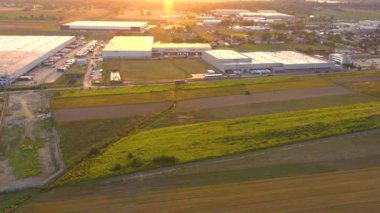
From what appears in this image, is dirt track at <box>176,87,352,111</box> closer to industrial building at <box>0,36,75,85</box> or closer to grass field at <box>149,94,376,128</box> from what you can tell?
grass field at <box>149,94,376,128</box>

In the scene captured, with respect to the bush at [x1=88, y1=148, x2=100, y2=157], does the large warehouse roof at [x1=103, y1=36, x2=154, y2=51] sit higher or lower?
higher

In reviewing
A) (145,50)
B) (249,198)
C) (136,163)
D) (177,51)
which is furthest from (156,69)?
(249,198)

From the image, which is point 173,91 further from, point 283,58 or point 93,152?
point 283,58

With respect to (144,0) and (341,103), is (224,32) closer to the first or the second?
(341,103)

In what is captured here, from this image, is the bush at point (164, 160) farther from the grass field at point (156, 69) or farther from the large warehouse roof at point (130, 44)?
the large warehouse roof at point (130, 44)

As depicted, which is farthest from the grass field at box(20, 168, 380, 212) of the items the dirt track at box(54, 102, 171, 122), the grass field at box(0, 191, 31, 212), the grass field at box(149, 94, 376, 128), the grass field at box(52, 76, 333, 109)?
the grass field at box(52, 76, 333, 109)
